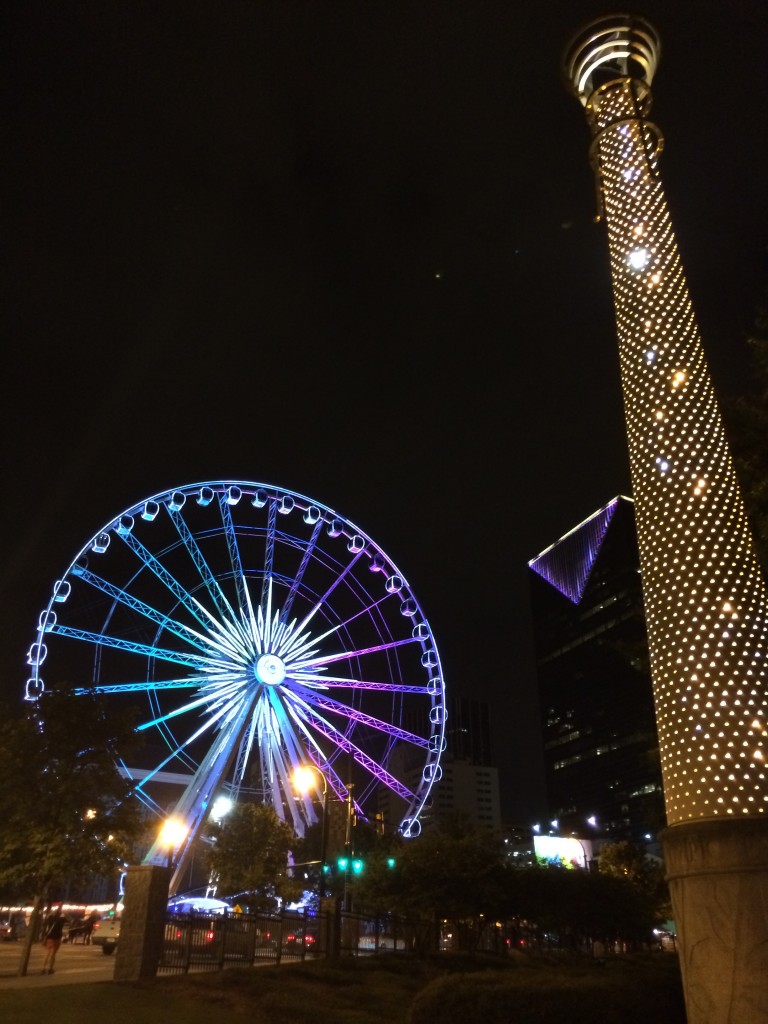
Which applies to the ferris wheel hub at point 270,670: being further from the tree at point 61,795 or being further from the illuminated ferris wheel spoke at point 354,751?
the tree at point 61,795

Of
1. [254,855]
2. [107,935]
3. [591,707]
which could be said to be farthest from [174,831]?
[591,707]

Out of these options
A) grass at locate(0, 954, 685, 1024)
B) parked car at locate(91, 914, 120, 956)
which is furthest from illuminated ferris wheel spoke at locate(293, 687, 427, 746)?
grass at locate(0, 954, 685, 1024)

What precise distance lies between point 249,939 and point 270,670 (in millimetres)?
14368

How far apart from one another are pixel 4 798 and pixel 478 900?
1834 centimetres

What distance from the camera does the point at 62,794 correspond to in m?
19.2

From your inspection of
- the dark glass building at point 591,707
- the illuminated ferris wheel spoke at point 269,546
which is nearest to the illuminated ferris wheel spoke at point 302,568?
the illuminated ferris wheel spoke at point 269,546

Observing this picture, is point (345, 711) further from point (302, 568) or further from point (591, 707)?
point (591, 707)

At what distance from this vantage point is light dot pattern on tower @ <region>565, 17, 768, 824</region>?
8984mm

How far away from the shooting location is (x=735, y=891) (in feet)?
26.1

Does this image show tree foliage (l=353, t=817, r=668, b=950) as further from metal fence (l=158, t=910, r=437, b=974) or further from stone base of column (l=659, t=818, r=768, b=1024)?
stone base of column (l=659, t=818, r=768, b=1024)

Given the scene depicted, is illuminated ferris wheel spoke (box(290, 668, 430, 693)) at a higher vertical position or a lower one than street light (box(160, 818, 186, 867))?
higher

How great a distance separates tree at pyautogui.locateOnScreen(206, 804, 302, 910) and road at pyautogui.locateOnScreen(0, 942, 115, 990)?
17752 mm

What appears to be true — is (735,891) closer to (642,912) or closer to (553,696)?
(642,912)

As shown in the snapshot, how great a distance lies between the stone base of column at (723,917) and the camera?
25.4 feet
